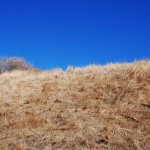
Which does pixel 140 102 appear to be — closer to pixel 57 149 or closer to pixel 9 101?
pixel 57 149

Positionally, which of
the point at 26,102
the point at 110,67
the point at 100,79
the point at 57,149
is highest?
the point at 110,67

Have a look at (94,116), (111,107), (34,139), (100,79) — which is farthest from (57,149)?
(100,79)

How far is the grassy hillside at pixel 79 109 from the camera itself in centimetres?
997

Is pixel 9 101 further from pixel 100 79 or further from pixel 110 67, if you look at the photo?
pixel 110 67

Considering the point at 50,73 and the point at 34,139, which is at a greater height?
the point at 50,73

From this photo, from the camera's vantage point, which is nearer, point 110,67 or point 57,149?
point 57,149

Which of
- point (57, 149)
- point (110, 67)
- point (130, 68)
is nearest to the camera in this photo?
point (57, 149)

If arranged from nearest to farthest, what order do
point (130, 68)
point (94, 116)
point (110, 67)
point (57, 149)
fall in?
point (57, 149)
point (94, 116)
point (130, 68)
point (110, 67)

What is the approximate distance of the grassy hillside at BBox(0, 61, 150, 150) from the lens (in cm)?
997

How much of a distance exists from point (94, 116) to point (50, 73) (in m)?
5.45

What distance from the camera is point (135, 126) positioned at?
10.5m

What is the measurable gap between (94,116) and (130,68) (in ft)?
12.6

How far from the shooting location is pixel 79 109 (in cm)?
1198

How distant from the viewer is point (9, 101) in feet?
43.8
